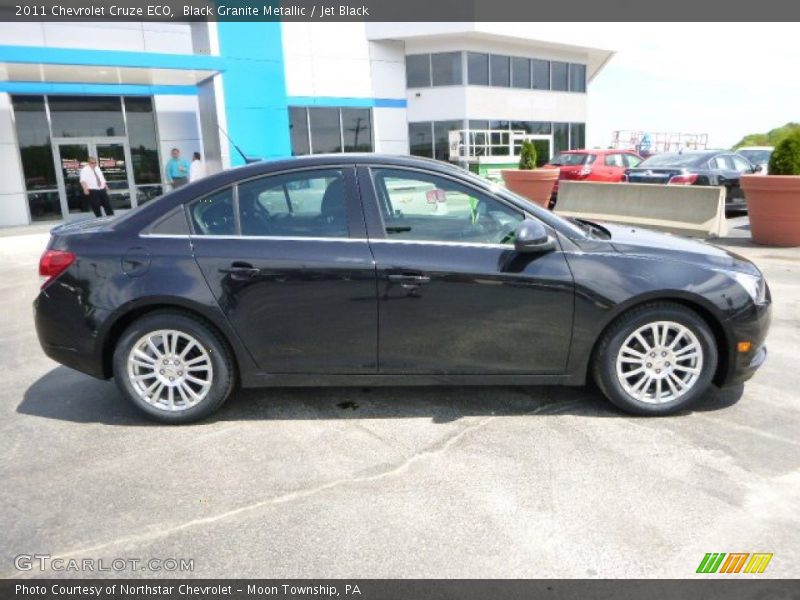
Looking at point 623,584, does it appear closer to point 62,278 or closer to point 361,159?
point 361,159

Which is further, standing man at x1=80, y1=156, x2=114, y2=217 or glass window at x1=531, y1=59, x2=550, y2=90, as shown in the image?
glass window at x1=531, y1=59, x2=550, y2=90

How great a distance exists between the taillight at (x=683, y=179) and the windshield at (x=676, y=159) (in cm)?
52

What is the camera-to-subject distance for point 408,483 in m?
3.06

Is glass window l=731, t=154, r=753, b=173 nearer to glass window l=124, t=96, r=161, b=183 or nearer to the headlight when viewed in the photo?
the headlight

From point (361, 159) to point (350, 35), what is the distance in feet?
73.4

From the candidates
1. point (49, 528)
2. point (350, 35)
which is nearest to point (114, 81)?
point (350, 35)

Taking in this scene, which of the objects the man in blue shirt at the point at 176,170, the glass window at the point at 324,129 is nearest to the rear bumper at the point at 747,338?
the man in blue shirt at the point at 176,170

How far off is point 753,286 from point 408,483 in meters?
2.44

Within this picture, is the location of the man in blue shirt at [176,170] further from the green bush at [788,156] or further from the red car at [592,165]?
the green bush at [788,156]

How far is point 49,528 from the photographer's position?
2.76m

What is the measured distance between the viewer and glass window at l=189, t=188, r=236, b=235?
3.67 m

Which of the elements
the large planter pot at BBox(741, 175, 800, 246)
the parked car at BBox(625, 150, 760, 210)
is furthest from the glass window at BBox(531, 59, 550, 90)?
the large planter pot at BBox(741, 175, 800, 246)

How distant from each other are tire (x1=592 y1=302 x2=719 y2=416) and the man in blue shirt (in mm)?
14846

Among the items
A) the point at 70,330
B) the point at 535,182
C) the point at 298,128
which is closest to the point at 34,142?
the point at 298,128
